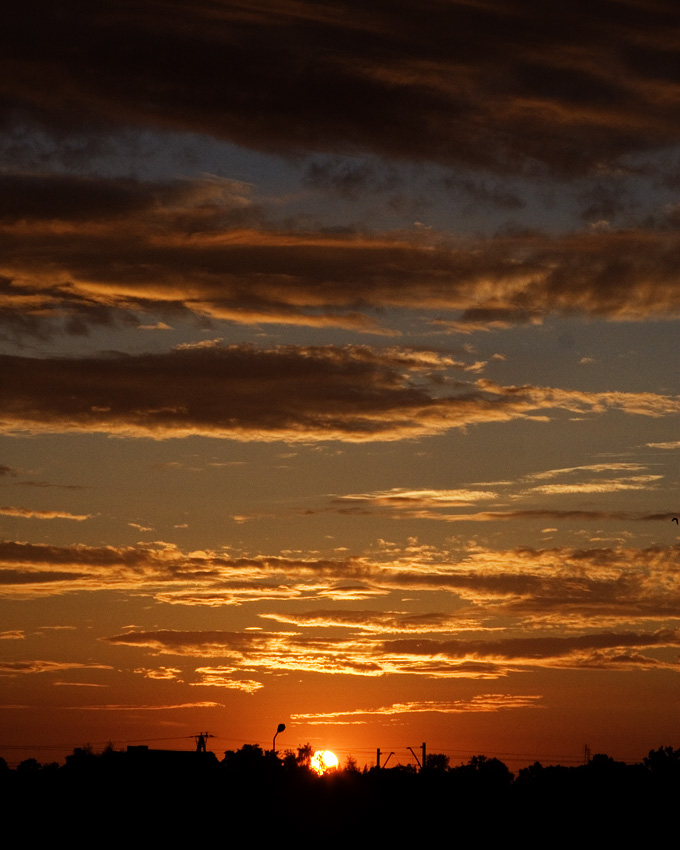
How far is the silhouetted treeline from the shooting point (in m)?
83.0

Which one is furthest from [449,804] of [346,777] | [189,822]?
[189,822]

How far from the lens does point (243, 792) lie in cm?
8988

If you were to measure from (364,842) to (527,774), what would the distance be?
4335 inches

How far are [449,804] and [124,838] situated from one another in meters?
28.1

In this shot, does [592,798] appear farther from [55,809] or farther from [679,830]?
[55,809]

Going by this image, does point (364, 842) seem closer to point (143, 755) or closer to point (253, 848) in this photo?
point (253, 848)

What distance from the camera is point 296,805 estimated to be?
3575 inches

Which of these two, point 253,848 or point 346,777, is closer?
point 253,848

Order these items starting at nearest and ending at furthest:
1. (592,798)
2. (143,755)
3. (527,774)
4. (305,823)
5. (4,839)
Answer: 1. (4,839)
2. (305,823)
3. (592,798)
4. (143,755)
5. (527,774)

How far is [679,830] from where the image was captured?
9506 cm

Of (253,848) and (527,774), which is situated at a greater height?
(527,774)

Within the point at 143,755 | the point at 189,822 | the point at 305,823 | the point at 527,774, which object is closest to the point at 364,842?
the point at 305,823

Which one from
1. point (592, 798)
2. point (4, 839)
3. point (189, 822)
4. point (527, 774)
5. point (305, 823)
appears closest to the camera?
point (4, 839)

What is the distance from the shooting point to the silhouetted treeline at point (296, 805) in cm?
8300
